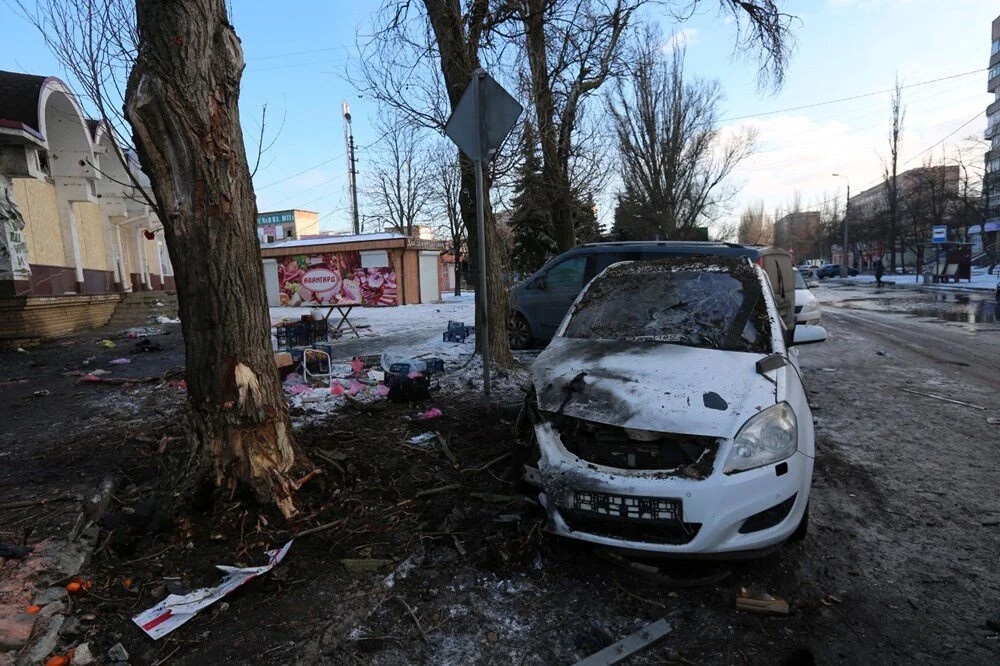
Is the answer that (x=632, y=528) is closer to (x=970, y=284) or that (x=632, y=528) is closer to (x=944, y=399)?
(x=944, y=399)

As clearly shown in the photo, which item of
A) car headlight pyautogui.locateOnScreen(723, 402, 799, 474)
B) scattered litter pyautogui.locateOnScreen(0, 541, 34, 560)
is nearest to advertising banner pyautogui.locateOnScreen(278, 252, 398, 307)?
scattered litter pyautogui.locateOnScreen(0, 541, 34, 560)

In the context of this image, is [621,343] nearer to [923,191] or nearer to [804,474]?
[804,474]

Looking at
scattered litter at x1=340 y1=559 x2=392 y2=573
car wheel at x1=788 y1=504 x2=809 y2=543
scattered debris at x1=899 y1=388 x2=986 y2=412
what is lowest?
scattered debris at x1=899 y1=388 x2=986 y2=412

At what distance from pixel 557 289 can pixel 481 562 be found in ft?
22.6

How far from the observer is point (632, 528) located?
267cm

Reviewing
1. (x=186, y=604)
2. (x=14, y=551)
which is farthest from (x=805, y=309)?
(x=14, y=551)

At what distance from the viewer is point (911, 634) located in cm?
240

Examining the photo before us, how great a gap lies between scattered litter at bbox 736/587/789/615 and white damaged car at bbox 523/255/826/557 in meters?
0.22

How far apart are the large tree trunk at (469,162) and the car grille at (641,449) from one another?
12.8ft

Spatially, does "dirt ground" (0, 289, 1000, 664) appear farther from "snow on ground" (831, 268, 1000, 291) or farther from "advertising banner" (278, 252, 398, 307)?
"snow on ground" (831, 268, 1000, 291)

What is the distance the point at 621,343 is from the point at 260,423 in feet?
8.04

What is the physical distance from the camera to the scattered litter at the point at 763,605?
254 cm

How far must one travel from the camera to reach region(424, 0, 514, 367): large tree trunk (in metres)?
7.05

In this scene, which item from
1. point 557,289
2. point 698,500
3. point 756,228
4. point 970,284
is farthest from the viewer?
point 756,228
